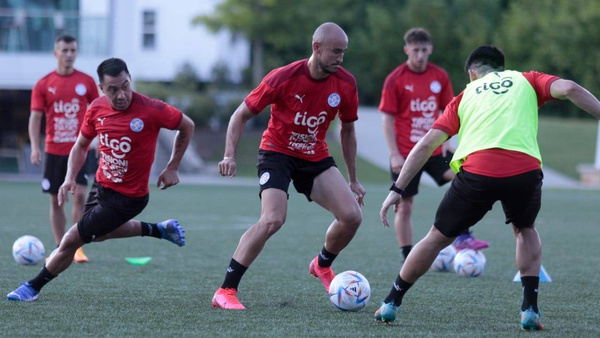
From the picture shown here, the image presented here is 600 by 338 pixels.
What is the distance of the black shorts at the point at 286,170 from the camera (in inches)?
262

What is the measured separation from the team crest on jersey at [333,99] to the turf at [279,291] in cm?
153

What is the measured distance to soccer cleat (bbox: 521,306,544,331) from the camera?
5750 millimetres

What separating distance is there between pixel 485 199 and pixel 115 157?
2.89 meters

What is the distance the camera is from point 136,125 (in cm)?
673

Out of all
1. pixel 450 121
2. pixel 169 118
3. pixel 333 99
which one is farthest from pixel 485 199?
pixel 169 118

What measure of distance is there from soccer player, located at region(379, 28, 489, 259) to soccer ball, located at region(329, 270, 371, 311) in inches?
110

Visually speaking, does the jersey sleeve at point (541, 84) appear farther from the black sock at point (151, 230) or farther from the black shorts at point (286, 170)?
the black sock at point (151, 230)

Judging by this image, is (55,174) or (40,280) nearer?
(40,280)

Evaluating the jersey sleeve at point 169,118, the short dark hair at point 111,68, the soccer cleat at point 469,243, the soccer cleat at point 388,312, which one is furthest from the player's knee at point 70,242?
the soccer cleat at point 469,243

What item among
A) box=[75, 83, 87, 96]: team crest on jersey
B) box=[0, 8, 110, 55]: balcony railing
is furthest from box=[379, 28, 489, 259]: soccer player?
box=[0, 8, 110, 55]: balcony railing

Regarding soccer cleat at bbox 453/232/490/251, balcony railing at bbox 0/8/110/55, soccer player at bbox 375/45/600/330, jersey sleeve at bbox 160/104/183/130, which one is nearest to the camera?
soccer player at bbox 375/45/600/330

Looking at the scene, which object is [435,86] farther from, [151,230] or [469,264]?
[151,230]

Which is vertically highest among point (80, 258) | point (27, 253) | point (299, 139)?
point (299, 139)

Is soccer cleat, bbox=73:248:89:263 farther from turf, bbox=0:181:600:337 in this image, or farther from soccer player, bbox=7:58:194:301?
soccer player, bbox=7:58:194:301
